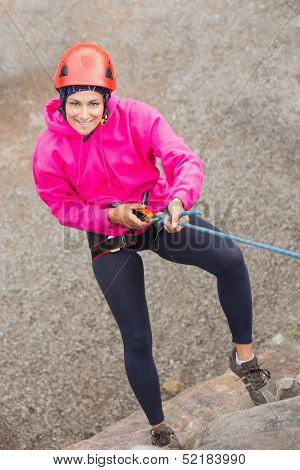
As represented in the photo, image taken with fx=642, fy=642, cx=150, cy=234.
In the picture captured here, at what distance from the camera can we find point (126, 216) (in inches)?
201

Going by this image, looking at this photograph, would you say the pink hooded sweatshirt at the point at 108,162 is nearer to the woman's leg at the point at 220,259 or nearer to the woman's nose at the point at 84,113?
the woman's nose at the point at 84,113

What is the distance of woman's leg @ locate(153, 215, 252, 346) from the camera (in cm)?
532

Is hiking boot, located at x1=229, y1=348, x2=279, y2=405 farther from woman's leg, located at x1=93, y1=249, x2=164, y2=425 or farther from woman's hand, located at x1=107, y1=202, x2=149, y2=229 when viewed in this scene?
woman's hand, located at x1=107, y1=202, x2=149, y2=229

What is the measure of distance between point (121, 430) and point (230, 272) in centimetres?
263

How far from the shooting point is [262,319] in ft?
28.5

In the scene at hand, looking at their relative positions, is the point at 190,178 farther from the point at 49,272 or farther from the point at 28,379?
the point at 49,272

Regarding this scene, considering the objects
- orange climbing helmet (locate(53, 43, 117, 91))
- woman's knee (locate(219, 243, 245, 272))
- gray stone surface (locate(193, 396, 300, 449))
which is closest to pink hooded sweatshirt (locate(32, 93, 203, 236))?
orange climbing helmet (locate(53, 43, 117, 91))

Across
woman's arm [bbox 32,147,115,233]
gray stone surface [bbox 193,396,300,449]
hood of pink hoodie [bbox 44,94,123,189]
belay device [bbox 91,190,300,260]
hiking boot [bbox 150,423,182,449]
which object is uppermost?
hood of pink hoodie [bbox 44,94,123,189]

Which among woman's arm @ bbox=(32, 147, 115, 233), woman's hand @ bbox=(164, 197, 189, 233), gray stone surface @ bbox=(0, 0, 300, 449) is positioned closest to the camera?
woman's hand @ bbox=(164, 197, 189, 233)

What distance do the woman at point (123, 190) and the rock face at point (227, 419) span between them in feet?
2.39

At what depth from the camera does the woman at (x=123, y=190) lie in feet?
16.7

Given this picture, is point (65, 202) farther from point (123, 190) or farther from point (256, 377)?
point (256, 377)

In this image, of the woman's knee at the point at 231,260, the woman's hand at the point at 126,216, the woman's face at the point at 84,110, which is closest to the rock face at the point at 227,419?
the woman's knee at the point at 231,260
